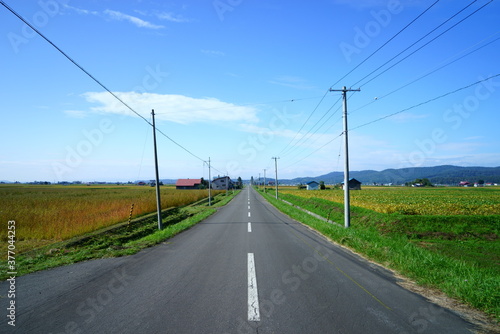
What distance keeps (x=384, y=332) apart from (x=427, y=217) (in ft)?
61.4

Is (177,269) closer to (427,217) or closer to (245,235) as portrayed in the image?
(245,235)

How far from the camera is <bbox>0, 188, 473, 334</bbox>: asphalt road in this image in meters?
4.21

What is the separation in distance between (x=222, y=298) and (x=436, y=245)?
15168mm

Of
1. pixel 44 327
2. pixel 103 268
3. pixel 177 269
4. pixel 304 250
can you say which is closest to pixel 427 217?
pixel 304 250

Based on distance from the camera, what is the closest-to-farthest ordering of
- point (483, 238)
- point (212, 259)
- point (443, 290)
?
point (443, 290)
point (212, 259)
point (483, 238)

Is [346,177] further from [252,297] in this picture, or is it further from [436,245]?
[252,297]

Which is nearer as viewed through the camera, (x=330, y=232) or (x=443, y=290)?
(x=443, y=290)

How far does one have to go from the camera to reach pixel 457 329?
13.9 feet

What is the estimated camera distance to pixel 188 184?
112000 millimetres

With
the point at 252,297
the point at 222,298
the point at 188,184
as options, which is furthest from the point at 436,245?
the point at 188,184

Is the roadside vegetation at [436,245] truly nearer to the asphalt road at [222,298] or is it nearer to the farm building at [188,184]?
the asphalt road at [222,298]

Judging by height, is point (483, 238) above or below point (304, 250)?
below

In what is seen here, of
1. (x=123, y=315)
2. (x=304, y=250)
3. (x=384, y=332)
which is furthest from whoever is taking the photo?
(x=304, y=250)

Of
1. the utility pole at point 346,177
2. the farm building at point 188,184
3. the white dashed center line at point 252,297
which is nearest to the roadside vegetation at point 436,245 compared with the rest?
the utility pole at point 346,177
